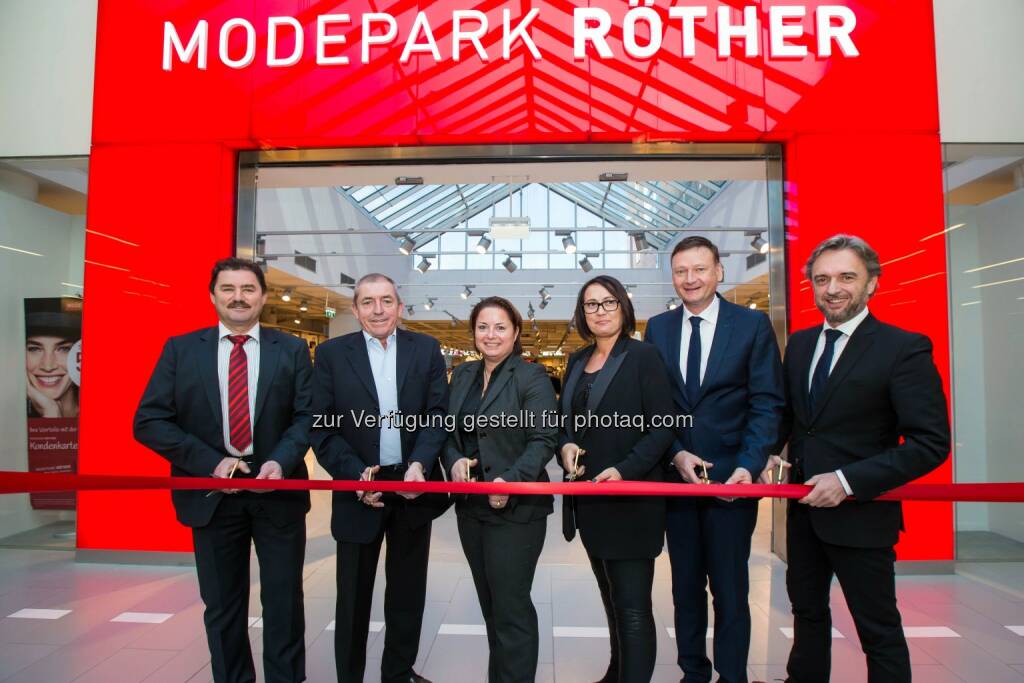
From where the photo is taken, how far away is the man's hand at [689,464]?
2.15m

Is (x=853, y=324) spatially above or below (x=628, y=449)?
above

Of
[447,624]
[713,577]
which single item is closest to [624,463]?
[713,577]

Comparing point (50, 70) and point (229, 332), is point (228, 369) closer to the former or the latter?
point (229, 332)

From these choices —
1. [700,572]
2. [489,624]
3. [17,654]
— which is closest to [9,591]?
[17,654]

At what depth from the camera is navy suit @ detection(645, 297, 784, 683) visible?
2.21 m

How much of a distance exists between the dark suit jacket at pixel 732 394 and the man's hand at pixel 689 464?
4 centimetres

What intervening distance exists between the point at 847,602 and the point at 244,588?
90.6 inches

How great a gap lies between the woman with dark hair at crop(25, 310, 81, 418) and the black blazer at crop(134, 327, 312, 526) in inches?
142

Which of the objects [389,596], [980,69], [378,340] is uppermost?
[980,69]

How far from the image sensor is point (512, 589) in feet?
6.90

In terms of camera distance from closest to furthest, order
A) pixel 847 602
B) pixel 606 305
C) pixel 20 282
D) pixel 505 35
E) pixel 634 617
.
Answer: pixel 847 602 → pixel 634 617 → pixel 606 305 → pixel 505 35 → pixel 20 282

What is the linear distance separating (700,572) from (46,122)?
5664mm

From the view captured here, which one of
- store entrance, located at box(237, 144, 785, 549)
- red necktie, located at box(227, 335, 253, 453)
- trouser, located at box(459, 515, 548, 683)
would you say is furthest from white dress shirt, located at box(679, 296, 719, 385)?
store entrance, located at box(237, 144, 785, 549)

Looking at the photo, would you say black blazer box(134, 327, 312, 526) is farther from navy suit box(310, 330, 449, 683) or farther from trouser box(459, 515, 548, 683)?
trouser box(459, 515, 548, 683)
